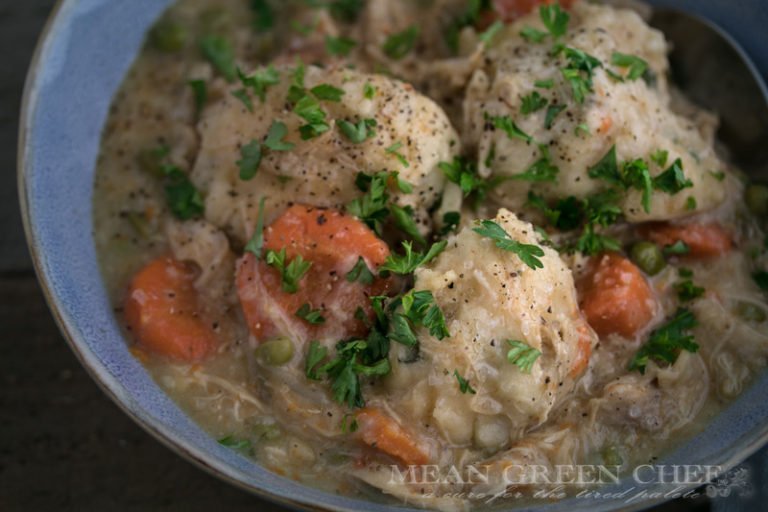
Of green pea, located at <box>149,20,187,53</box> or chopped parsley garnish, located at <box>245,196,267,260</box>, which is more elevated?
green pea, located at <box>149,20,187,53</box>

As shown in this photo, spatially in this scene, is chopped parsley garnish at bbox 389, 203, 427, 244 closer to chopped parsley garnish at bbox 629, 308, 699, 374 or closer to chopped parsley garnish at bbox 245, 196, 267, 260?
chopped parsley garnish at bbox 245, 196, 267, 260

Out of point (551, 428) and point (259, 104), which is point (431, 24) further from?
point (551, 428)

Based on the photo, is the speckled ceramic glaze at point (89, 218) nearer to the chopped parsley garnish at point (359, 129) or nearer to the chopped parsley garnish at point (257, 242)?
the chopped parsley garnish at point (257, 242)

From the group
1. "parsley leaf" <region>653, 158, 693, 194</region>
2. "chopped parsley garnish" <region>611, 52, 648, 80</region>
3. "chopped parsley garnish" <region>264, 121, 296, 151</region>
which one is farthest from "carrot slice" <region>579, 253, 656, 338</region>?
"chopped parsley garnish" <region>264, 121, 296, 151</region>

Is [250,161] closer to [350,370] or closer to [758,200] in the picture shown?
[350,370]

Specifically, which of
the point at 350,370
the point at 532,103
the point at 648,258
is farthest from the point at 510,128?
the point at 350,370

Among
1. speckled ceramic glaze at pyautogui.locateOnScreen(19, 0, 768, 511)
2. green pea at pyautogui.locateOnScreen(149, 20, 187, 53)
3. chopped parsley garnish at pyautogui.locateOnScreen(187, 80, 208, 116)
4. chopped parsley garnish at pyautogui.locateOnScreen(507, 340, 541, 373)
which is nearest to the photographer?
speckled ceramic glaze at pyautogui.locateOnScreen(19, 0, 768, 511)
